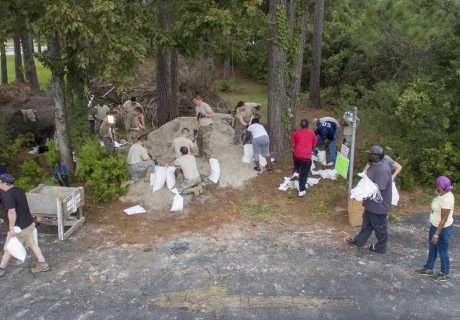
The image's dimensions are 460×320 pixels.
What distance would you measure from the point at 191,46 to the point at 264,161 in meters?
2.96

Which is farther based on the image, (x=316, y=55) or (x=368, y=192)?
(x=316, y=55)

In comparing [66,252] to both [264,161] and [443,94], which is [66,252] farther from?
[443,94]

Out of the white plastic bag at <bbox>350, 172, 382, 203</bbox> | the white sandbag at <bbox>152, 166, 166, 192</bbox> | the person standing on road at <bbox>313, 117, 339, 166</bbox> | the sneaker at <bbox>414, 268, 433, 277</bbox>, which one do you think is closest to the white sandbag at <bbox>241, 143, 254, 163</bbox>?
the person standing on road at <bbox>313, 117, 339, 166</bbox>

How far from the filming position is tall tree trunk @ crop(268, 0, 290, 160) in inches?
375

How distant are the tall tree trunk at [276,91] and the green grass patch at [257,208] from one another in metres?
1.98

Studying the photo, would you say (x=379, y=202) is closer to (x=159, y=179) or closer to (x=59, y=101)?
(x=159, y=179)

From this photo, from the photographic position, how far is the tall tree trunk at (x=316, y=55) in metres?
16.3

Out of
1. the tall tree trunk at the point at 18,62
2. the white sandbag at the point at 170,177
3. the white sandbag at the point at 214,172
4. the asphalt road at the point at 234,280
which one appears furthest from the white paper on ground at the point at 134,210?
the tall tree trunk at the point at 18,62

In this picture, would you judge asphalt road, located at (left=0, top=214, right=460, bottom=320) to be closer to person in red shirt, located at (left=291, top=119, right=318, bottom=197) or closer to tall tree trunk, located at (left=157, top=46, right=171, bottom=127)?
person in red shirt, located at (left=291, top=119, right=318, bottom=197)

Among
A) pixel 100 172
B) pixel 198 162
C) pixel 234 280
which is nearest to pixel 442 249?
pixel 234 280

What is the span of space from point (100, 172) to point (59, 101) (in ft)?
6.13

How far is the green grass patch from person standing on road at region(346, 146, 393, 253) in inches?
77.2

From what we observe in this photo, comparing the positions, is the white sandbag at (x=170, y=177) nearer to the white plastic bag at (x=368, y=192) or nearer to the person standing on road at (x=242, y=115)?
the person standing on road at (x=242, y=115)

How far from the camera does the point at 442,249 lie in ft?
19.1
